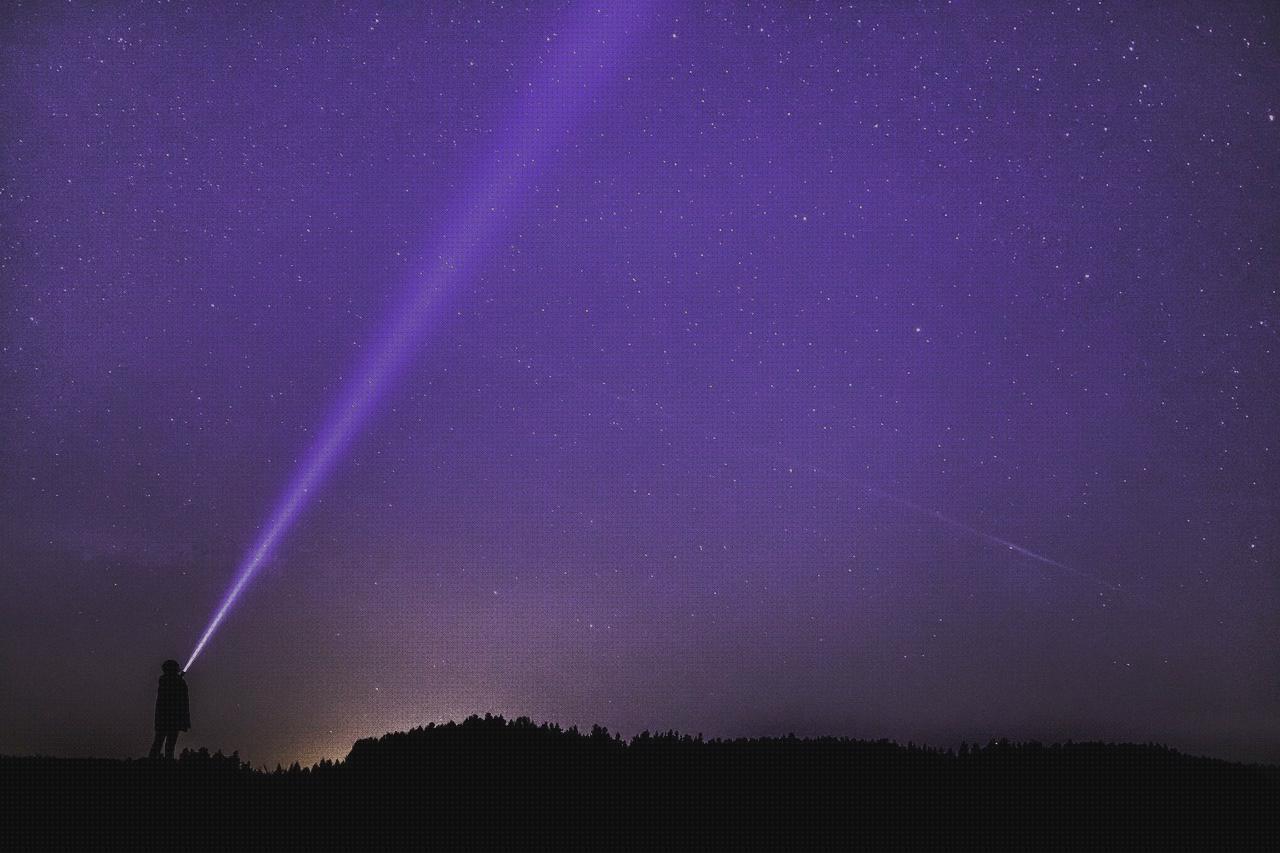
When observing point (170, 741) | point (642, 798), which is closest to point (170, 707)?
point (170, 741)

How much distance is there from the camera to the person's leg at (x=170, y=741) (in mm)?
11922

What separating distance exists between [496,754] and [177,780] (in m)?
3.61

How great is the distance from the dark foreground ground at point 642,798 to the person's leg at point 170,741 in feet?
4.61

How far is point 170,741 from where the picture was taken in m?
12.0

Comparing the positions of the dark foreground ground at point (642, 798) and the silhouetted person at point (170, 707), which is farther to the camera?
the silhouetted person at point (170, 707)

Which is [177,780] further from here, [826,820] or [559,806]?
[826,820]

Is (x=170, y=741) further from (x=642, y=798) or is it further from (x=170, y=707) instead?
(x=642, y=798)

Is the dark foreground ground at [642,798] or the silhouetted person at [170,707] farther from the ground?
the silhouetted person at [170,707]

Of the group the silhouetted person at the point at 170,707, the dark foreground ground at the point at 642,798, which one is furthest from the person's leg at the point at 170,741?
the dark foreground ground at the point at 642,798

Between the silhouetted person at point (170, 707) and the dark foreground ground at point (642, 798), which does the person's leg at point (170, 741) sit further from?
the dark foreground ground at point (642, 798)

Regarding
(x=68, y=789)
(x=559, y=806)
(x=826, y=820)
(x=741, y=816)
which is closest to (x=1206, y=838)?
(x=826, y=820)

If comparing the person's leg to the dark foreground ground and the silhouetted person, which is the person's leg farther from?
the dark foreground ground

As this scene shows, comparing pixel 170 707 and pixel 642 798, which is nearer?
pixel 642 798

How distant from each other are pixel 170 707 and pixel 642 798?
6164 millimetres
